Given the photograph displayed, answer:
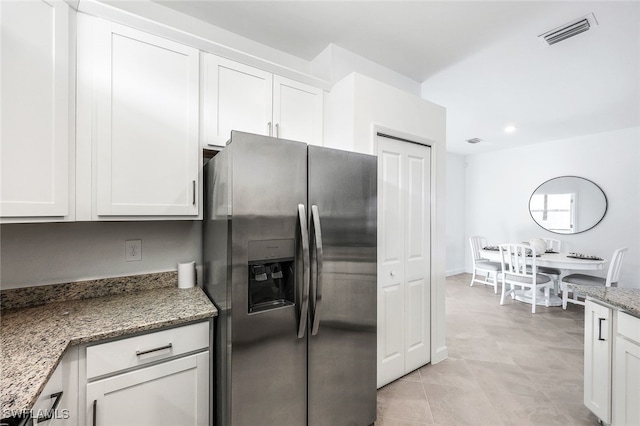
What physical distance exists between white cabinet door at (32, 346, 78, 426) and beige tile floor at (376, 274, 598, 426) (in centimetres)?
171

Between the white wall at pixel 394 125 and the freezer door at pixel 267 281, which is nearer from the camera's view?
the freezer door at pixel 267 281

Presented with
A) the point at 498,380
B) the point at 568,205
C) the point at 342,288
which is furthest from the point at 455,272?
the point at 342,288

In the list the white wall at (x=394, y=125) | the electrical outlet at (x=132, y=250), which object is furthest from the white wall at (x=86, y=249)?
the white wall at (x=394, y=125)

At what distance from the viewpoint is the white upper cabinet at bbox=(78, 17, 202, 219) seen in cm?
143

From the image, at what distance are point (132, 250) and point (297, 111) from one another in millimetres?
1486

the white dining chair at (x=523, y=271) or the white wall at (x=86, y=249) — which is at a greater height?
the white wall at (x=86, y=249)

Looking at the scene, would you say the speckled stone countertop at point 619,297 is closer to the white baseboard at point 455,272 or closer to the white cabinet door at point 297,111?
the white cabinet door at point 297,111

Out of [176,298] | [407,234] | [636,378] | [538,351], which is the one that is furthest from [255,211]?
[538,351]

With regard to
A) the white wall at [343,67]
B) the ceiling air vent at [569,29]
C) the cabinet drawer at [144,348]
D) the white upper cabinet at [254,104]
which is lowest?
the cabinet drawer at [144,348]

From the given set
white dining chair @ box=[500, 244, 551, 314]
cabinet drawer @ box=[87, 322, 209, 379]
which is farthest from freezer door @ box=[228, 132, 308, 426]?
white dining chair @ box=[500, 244, 551, 314]

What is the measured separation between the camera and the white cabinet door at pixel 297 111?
6.52 feet

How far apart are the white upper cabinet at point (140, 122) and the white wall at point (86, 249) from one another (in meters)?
0.36

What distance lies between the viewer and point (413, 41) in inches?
90.3

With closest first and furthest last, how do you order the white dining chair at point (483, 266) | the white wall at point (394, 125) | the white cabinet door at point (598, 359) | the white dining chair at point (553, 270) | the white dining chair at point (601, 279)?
1. the white cabinet door at point (598, 359)
2. the white wall at point (394, 125)
3. the white dining chair at point (601, 279)
4. the white dining chair at point (553, 270)
5. the white dining chair at point (483, 266)
